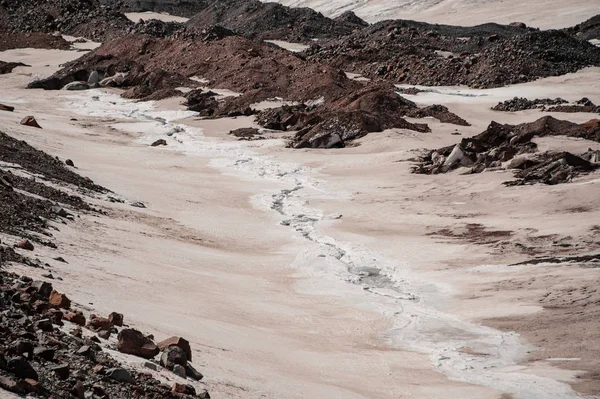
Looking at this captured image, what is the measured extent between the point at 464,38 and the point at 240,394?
43.0 metres

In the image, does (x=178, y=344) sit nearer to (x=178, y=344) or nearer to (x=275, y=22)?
(x=178, y=344)

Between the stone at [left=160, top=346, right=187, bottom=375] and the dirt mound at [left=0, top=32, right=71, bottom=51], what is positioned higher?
the dirt mound at [left=0, top=32, right=71, bottom=51]

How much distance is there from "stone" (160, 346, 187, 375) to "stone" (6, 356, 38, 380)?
1.55m

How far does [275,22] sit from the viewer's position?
5775 centimetres

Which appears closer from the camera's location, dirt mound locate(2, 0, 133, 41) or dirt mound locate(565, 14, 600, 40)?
dirt mound locate(565, 14, 600, 40)

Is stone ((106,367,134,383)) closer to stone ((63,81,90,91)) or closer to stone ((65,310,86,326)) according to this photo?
stone ((65,310,86,326))

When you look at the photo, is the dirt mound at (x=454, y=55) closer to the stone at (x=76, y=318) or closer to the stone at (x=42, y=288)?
the stone at (x=42, y=288)

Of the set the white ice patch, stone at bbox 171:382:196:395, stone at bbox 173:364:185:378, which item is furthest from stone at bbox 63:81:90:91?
stone at bbox 171:382:196:395

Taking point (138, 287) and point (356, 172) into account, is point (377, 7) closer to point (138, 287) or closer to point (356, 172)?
point (356, 172)

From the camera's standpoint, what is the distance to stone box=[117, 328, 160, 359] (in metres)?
7.15

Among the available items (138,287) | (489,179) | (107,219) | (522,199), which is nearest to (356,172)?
(489,179)

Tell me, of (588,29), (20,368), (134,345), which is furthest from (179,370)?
(588,29)

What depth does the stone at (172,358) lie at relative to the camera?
7.23 meters

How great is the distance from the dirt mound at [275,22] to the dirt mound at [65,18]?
5139 millimetres
